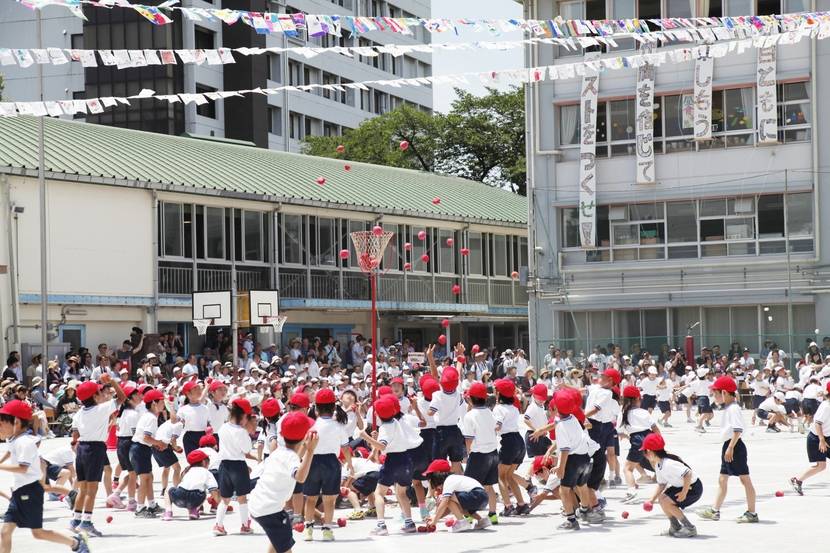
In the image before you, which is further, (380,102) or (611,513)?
(380,102)

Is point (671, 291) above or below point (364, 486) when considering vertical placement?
above

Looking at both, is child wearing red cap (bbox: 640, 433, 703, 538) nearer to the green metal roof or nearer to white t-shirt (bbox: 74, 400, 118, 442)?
white t-shirt (bbox: 74, 400, 118, 442)

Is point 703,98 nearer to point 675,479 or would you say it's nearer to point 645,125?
point 645,125

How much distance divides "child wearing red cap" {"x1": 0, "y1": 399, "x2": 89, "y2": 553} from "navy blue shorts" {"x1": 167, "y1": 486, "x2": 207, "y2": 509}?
3675mm

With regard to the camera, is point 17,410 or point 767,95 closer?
point 17,410

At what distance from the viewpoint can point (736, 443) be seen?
15.2 metres

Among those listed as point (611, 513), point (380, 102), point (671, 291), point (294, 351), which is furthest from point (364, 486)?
point (380, 102)

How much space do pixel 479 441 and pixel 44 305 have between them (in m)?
16.2

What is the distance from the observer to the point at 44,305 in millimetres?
28641

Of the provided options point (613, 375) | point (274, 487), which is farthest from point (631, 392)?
point (274, 487)

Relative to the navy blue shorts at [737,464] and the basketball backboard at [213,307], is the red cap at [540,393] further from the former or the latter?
the basketball backboard at [213,307]

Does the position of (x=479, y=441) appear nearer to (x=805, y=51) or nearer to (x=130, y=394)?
(x=130, y=394)

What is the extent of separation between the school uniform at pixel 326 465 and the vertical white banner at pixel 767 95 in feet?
→ 85.6

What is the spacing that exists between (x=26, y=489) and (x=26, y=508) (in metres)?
0.19
